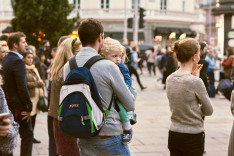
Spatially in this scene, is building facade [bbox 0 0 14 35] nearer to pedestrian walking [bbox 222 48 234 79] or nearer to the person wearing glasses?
pedestrian walking [bbox 222 48 234 79]

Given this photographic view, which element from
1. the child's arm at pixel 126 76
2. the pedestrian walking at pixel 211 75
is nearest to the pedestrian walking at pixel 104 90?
the child's arm at pixel 126 76

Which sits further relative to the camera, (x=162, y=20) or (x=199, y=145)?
(x=162, y=20)

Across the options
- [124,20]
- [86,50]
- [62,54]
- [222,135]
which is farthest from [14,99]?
[124,20]

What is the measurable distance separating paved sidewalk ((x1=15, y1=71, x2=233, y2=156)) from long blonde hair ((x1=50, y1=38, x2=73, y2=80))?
7.23 feet

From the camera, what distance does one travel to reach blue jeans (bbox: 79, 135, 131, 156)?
3.75 m

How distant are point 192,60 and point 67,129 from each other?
175 centimetres

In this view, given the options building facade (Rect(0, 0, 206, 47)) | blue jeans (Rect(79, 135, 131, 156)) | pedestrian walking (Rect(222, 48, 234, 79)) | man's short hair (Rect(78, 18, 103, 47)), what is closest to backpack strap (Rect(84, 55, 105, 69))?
man's short hair (Rect(78, 18, 103, 47))

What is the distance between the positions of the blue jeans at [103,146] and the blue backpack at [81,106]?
0.15 meters

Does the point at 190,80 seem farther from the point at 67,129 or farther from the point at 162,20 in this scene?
the point at 162,20

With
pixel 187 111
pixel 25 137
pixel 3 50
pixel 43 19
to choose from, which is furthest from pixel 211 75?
pixel 187 111

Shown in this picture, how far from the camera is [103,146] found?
3748mm

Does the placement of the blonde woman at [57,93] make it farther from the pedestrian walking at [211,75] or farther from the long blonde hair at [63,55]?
the pedestrian walking at [211,75]

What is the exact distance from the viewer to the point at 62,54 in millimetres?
5523

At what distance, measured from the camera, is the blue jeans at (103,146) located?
3752 mm
